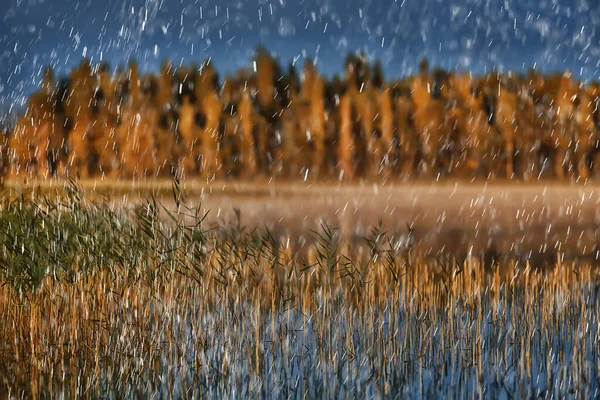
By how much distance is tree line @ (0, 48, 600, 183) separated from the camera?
36406 mm

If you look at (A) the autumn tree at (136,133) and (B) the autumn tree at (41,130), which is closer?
(A) the autumn tree at (136,133)

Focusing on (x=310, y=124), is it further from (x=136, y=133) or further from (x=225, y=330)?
(x=225, y=330)

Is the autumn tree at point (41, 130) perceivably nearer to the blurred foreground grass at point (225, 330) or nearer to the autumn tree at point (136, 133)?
the autumn tree at point (136, 133)

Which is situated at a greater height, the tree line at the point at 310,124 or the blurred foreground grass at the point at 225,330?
the tree line at the point at 310,124

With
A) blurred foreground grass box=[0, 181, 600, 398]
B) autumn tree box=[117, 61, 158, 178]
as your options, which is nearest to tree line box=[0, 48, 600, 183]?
autumn tree box=[117, 61, 158, 178]

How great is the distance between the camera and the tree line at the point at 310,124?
36406 millimetres

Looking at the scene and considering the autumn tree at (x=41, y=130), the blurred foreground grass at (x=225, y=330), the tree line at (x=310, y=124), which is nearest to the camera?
the blurred foreground grass at (x=225, y=330)

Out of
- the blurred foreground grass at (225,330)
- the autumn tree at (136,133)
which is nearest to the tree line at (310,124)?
the autumn tree at (136,133)

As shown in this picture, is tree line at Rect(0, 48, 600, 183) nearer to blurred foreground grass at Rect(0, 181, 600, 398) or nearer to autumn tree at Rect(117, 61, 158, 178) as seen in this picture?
autumn tree at Rect(117, 61, 158, 178)

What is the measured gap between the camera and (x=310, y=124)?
37.2 meters

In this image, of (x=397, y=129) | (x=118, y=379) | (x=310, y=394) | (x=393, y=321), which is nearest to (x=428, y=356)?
(x=393, y=321)

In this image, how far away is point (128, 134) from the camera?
1452 inches

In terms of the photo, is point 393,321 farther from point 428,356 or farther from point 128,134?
point 128,134

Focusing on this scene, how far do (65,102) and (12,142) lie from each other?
3.42 metres
